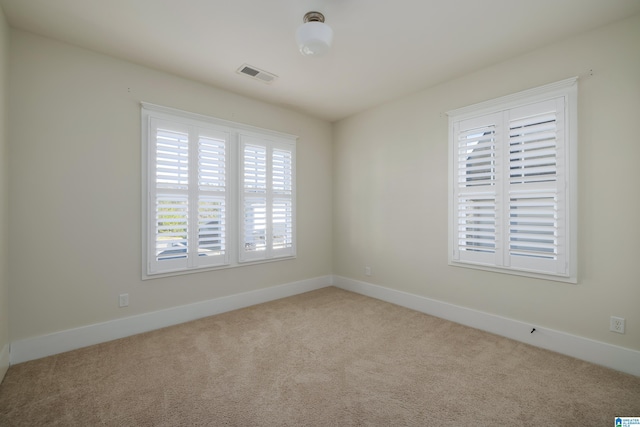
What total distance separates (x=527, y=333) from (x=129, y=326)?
3930 mm

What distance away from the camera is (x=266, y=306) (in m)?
3.83

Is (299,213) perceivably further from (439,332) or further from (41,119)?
(41,119)

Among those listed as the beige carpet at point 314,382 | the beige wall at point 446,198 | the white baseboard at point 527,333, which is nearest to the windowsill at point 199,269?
the beige carpet at point 314,382

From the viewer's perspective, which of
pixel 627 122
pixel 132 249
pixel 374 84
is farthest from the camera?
pixel 374 84

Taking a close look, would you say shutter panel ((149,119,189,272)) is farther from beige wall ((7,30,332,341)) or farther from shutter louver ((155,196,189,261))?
beige wall ((7,30,332,341))

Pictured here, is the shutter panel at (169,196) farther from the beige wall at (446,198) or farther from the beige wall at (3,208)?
the beige wall at (446,198)

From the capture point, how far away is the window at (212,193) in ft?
10.1

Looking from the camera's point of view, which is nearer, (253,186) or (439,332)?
(439,332)

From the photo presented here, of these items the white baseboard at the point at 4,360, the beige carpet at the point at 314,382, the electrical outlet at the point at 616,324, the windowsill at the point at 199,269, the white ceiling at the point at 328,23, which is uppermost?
the white ceiling at the point at 328,23

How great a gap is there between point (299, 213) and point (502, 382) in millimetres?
3113

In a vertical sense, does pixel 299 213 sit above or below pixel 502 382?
above

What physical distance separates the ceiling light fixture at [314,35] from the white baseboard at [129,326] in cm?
293

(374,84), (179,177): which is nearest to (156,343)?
(179,177)

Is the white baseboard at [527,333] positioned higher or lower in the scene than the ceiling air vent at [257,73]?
lower
